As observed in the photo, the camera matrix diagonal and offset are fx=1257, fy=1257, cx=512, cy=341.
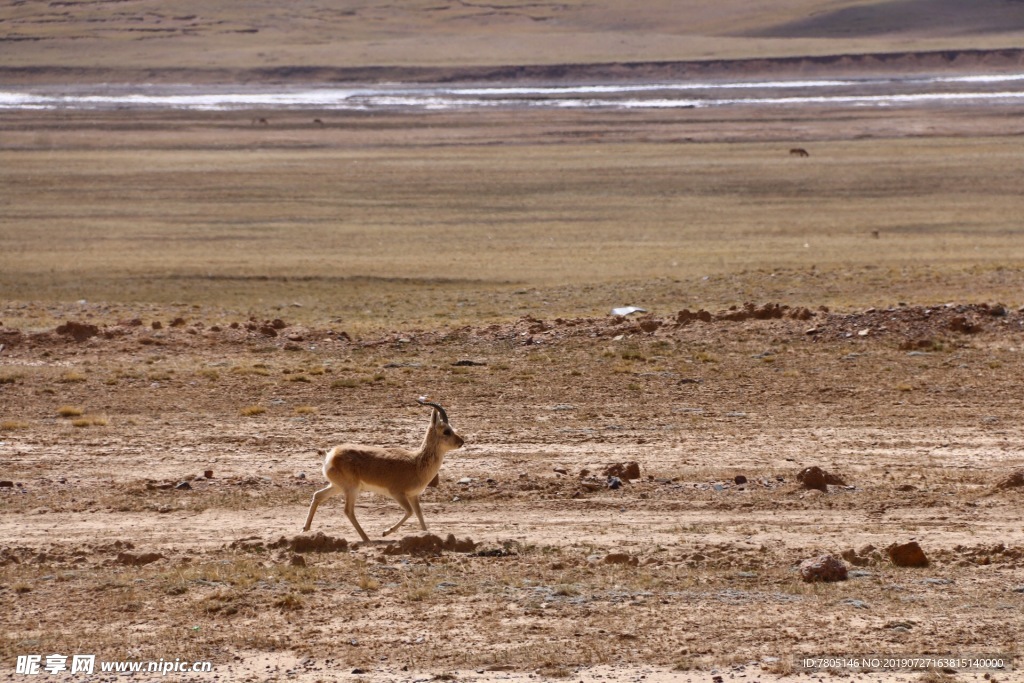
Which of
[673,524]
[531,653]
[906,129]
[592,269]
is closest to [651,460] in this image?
[673,524]

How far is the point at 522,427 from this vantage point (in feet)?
42.0

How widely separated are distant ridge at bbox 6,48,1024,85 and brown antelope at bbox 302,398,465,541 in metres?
82.7

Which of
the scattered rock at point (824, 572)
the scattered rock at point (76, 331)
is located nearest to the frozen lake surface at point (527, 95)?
the scattered rock at point (76, 331)

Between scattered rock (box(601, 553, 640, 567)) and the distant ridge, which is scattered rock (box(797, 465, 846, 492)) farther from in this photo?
the distant ridge

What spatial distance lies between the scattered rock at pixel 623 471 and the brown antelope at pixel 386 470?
2.04 metres

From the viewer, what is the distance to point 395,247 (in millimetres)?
30422

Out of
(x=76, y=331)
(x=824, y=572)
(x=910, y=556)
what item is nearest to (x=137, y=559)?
(x=824, y=572)

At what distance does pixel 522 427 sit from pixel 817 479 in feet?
11.2

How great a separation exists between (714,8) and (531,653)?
143684 mm

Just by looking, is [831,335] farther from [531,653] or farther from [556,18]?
[556,18]

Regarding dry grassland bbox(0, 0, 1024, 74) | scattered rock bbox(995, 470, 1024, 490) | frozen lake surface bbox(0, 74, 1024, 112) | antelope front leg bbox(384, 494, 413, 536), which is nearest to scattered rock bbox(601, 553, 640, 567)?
antelope front leg bbox(384, 494, 413, 536)

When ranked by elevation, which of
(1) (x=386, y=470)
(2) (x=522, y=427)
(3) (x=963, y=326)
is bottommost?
(2) (x=522, y=427)

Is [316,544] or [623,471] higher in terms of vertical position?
[316,544]

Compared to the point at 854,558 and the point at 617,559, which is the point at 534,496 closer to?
the point at 617,559
